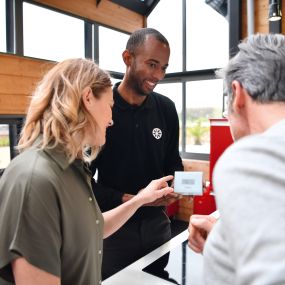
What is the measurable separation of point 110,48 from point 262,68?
414 cm

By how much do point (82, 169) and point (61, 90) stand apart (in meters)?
0.25

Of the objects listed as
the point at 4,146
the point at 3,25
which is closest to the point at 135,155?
the point at 4,146

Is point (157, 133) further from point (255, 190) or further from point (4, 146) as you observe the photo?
point (4, 146)

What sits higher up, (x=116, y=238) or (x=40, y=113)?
(x=40, y=113)

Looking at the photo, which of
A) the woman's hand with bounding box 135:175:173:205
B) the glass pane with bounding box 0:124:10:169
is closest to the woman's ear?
the woman's hand with bounding box 135:175:173:205

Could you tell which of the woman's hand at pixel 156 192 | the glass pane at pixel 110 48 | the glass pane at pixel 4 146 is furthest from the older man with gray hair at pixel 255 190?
the glass pane at pixel 110 48

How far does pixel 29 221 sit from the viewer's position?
0.70m

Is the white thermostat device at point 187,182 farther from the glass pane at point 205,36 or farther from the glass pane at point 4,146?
the glass pane at point 205,36

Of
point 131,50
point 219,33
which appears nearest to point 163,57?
point 131,50

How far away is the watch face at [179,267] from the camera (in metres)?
1.08

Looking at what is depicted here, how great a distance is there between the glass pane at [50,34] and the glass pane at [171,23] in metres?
1.48

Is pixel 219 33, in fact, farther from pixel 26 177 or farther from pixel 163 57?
pixel 26 177

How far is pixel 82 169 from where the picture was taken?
36.2 inches

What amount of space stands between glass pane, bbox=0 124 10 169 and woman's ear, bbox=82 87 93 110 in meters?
2.61
